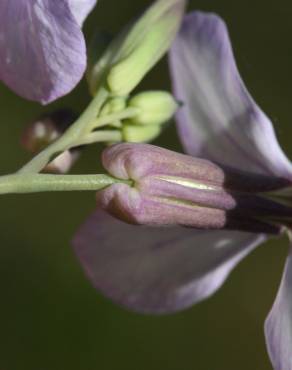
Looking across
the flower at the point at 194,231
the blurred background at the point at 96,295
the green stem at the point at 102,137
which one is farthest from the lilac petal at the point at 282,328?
the blurred background at the point at 96,295

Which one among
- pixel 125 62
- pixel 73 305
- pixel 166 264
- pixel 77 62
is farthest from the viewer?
pixel 73 305

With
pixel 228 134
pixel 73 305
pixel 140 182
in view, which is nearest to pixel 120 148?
pixel 140 182

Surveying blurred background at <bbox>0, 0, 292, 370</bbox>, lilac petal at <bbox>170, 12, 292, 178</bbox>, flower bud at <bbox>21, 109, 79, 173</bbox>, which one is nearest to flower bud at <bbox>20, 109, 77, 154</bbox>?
flower bud at <bbox>21, 109, 79, 173</bbox>

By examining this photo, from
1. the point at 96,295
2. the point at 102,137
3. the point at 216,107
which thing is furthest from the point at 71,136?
the point at 96,295

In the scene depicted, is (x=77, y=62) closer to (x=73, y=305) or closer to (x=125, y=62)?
(x=125, y=62)

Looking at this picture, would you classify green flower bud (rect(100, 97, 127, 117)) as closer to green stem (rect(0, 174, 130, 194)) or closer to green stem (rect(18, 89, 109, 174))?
Answer: green stem (rect(18, 89, 109, 174))

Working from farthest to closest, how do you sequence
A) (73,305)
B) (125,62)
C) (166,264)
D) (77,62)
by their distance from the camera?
(73,305) < (166,264) < (125,62) < (77,62)

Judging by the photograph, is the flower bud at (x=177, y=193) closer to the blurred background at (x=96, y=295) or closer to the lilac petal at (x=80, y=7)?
the lilac petal at (x=80, y=7)
